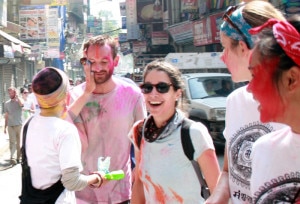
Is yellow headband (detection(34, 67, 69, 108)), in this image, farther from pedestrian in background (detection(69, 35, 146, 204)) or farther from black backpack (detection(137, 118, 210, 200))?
black backpack (detection(137, 118, 210, 200))

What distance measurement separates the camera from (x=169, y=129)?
261 centimetres

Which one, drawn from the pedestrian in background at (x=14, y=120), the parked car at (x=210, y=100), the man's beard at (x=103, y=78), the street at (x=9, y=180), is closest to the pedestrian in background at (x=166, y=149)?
the man's beard at (x=103, y=78)

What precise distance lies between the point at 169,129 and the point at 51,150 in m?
0.80

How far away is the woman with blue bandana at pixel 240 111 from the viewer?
2.06 m

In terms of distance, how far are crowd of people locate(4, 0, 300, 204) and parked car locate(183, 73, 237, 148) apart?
677 cm

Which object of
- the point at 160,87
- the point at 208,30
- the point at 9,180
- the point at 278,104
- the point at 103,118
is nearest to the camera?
the point at 278,104

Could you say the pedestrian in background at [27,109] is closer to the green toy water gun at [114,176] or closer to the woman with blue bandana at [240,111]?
the green toy water gun at [114,176]

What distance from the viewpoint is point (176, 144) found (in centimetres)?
254

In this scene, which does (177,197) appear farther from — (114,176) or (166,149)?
(114,176)

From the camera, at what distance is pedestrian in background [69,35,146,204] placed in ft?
11.1

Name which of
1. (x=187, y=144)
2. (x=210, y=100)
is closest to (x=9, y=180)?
(x=210, y=100)

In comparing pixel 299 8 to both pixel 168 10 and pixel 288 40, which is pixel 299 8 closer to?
pixel 288 40

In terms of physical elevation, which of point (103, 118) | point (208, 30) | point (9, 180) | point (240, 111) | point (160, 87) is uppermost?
point (208, 30)

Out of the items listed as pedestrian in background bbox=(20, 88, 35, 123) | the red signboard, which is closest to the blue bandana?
pedestrian in background bbox=(20, 88, 35, 123)
